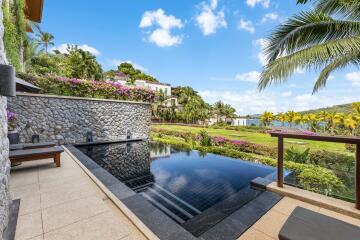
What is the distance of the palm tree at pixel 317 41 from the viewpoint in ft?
13.0

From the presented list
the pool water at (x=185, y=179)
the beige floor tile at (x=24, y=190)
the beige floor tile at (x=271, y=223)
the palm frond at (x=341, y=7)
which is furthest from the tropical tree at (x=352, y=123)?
the beige floor tile at (x=24, y=190)

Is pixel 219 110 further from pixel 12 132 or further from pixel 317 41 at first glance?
pixel 12 132

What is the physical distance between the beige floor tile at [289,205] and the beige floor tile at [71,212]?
3.14m

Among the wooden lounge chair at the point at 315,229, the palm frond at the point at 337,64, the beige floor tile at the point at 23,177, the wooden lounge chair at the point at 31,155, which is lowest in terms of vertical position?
the beige floor tile at the point at 23,177

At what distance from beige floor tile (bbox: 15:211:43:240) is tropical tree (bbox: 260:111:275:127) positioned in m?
46.4

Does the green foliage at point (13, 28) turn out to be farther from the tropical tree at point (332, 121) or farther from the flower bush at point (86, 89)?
the tropical tree at point (332, 121)

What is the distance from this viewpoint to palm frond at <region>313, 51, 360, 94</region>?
416cm

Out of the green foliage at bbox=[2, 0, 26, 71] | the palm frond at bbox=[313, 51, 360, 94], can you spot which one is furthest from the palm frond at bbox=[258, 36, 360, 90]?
the green foliage at bbox=[2, 0, 26, 71]

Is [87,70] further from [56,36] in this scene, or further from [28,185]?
[28,185]

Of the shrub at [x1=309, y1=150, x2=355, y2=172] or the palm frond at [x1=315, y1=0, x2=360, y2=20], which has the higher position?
the palm frond at [x1=315, y1=0, x2=360, y2=20]

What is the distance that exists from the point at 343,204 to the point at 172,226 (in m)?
3.17

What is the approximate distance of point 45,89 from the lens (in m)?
9.38

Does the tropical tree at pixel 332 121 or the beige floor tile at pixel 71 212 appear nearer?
the beige floor tile at pixel 71 212

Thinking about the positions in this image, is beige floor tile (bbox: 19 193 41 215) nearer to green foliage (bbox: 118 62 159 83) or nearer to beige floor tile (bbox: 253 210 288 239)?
beige floor tile (bbox: 253 210 288 239)
